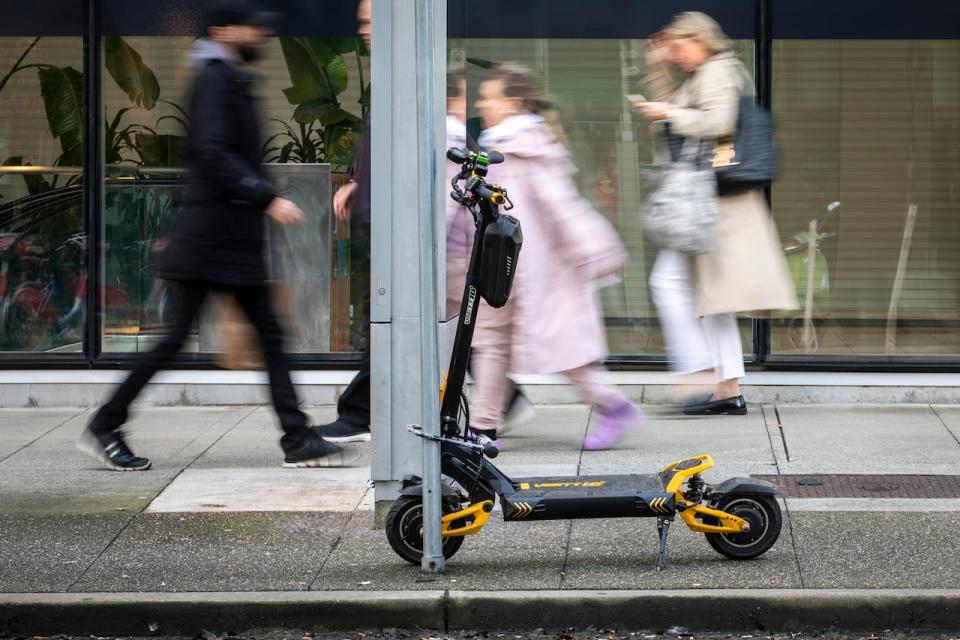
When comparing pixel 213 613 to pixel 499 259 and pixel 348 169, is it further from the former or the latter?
pixel 348 169

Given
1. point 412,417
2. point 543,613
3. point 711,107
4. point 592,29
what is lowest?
point 543,613

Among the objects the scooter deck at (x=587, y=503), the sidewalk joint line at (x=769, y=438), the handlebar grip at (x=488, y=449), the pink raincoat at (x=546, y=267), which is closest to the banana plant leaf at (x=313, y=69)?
the pink raincoat at (x=546, y=267)

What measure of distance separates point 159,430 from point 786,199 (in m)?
4.24

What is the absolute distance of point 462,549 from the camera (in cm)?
591

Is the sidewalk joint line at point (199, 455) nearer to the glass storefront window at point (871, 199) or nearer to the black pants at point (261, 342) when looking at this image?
the black pants at point (261, 342)

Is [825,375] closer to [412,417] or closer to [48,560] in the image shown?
[412,417]

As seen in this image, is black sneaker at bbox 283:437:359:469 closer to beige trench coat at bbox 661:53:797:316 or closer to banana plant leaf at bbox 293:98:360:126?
beige trench coat at bbox 661:53:797:316

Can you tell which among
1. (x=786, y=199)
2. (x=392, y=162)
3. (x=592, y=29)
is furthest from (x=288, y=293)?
(x=392, y=162)

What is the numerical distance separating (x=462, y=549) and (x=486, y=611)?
69cm

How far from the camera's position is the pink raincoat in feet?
25.4

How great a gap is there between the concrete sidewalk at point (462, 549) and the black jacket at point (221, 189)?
106cm

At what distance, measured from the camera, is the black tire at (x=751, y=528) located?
559 cm

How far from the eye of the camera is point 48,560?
5.83m

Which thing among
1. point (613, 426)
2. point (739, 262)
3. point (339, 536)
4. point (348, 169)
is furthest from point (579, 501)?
point (348, 169)
